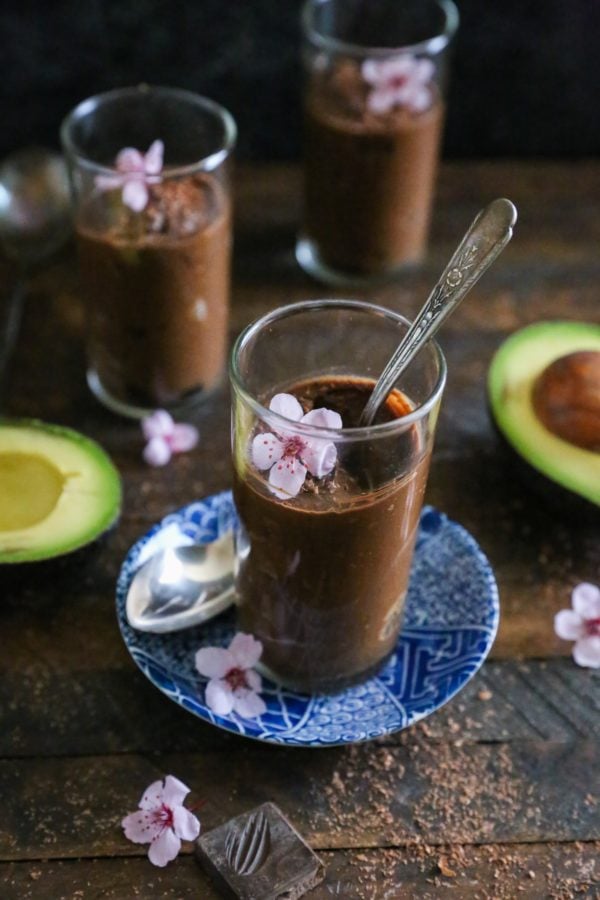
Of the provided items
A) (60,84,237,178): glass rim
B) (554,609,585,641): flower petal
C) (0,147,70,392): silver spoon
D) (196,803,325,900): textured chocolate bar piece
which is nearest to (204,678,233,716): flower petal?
(196,803,325,900): textured chocolate bar piece

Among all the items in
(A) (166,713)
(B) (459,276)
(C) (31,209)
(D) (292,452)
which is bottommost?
(A) (166,713)

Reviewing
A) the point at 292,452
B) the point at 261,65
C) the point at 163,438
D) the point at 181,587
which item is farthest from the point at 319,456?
the point at 261,65

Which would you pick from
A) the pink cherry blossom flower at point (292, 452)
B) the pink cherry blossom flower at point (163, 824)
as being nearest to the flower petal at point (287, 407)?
the pink cherry blossom flower at point (292, 452)

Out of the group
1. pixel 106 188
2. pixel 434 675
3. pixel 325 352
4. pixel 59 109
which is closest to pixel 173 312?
pixel 106 188

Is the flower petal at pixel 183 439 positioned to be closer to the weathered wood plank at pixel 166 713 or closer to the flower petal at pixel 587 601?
the weathered wood plank at pixel 166 713

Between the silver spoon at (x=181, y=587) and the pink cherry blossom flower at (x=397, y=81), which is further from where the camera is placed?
the pink cherry blossom flower at (x=397, y=81)

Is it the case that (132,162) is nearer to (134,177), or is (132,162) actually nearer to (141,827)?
(134,177)

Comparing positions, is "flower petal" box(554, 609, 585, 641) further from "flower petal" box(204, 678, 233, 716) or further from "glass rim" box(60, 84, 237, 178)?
"glass rim" box(60, 84, 237, 178)
